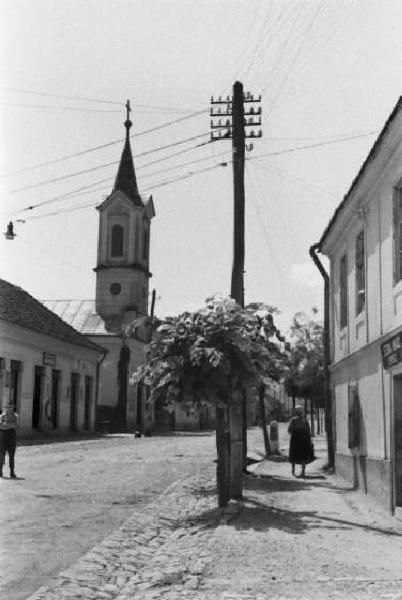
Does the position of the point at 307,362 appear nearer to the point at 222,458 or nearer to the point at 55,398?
the point at 55,398

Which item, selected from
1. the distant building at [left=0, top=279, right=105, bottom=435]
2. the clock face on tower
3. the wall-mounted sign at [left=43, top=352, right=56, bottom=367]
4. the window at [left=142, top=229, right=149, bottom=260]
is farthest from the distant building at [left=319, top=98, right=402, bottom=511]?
the window at [left=142, top=229, right=149, bottom=260]

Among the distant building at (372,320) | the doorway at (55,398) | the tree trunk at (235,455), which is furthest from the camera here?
the doorway at (55,398)

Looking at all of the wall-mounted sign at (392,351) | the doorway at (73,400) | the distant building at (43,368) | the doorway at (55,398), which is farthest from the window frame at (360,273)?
the doorway at (73,400)

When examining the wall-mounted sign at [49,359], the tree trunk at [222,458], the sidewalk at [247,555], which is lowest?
the sidewalk at [247,555]

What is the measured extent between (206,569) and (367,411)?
6507 mm

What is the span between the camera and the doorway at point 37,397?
33.3 metres

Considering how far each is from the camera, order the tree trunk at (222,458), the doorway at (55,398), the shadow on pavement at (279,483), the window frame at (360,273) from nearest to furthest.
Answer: the tree trunk at (222,458) < the window frame at (360,273) < the shadow on pavement at (279,483) < the doorway at (55,398)

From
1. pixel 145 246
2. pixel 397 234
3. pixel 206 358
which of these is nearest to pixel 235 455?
pixel 206 358

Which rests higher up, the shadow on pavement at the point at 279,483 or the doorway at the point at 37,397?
the doorway at the point at 37,397

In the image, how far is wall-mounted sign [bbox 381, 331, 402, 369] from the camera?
9.79m

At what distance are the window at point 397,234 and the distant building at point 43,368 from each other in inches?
786

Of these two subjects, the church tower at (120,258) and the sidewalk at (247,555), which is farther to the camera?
the church tower at (120,258)

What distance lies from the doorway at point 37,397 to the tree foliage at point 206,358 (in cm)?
2362

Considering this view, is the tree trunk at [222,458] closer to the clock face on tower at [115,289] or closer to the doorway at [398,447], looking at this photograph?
the doorway at [398,447]
